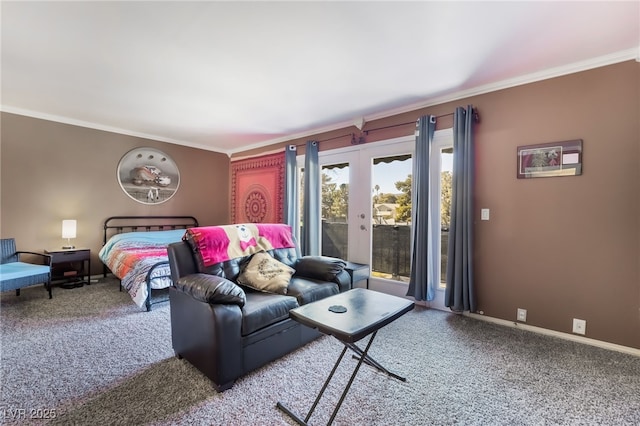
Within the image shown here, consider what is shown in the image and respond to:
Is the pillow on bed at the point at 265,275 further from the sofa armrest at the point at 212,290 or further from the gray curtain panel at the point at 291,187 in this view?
the gray curtain panel at the point at 291,187

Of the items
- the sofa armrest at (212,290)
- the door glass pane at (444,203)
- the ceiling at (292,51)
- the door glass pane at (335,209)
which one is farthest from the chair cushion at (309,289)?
the ceiling at (292,51)

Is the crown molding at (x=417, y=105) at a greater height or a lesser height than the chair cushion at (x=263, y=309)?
greater

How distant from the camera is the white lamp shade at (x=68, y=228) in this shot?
409 cm

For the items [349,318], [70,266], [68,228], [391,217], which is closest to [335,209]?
[391,217]

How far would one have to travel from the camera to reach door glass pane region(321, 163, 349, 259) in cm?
436


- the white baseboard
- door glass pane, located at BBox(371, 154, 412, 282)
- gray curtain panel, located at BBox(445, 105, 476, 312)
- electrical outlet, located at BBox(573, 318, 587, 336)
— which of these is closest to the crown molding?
Result: gray curtain panel, located at BBox(445, 105, 476, 312)

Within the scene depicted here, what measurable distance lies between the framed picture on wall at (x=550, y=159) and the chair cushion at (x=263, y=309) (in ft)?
8.69

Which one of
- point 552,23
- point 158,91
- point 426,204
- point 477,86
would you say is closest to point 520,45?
point 552,23

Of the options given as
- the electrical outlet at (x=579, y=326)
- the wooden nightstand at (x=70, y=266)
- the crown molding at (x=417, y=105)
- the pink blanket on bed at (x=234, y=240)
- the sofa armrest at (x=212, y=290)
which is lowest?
the electrical outlet at (x=579, y=326)

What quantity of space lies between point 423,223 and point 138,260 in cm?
349

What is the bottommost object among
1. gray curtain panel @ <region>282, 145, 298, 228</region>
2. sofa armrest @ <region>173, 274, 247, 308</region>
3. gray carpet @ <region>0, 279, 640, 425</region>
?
gray carpet @ <region>0, 279, 640, 425</region>

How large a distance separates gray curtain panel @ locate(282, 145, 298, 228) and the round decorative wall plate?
236 centimetres

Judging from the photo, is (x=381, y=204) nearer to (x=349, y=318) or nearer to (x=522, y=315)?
(x=522, y=315)

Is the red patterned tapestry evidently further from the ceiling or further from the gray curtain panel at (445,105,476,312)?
the gray curtain panel at (445,105,476,312)
